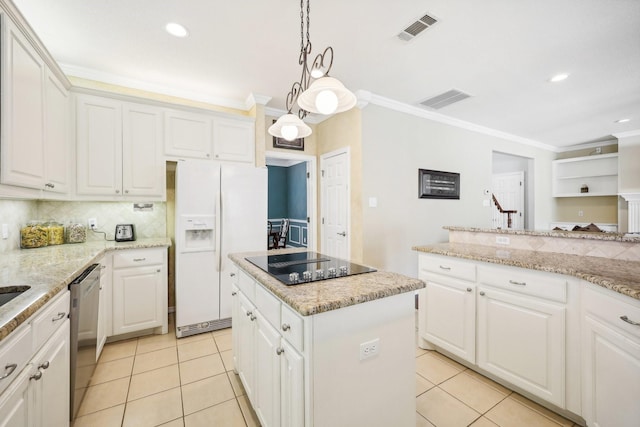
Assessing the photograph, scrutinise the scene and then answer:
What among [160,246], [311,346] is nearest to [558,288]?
[311,346]

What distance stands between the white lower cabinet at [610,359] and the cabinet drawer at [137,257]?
331cm

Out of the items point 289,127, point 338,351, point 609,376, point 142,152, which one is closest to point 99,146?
point 142,152

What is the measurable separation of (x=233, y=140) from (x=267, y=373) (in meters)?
2.61

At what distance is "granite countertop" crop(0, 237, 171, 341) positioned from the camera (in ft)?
3.19

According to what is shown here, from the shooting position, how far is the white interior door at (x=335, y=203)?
140 inches

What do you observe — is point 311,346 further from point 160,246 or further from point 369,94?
point 369,94

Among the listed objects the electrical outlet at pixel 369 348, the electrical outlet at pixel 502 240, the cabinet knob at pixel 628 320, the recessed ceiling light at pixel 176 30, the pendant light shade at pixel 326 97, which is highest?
the recessed ceiling light at pixel 176 30

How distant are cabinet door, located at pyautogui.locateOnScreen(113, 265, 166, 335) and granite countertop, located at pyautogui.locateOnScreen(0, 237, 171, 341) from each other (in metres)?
0.27

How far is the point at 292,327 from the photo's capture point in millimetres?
1089

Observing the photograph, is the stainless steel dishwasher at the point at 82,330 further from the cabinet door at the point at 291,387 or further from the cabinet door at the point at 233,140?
the cabinet door at the point at 233,140

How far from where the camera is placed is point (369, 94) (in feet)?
10.6

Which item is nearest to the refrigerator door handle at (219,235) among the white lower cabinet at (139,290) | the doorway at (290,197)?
the white lower cabinet at (139,290)

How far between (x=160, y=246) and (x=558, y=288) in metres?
3.20

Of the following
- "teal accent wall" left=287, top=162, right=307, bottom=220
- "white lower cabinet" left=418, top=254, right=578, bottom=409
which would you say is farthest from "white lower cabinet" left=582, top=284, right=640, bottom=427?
"teal accent wall" left=287, top=162, right=307, bottom=220
